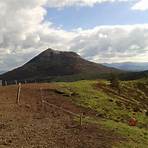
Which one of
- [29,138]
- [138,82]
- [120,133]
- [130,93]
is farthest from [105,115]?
[138,82]

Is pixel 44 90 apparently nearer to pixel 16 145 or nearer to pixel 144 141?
pixel 144 141

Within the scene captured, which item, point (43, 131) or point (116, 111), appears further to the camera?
point (116, 111)

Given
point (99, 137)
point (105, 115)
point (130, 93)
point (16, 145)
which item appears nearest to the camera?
point (16, 145)

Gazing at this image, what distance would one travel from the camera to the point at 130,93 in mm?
66750

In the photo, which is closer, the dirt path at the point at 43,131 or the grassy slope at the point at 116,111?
the dirt path at the point at 43,131

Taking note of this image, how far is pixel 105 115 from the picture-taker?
39406 mm

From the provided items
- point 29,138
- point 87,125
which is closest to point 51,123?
point 87,125

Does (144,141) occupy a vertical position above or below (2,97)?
below

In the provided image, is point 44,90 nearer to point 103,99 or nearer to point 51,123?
point 103,99

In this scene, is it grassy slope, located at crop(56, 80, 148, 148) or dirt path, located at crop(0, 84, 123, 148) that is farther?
grassy slope, located at crop(56, 80, 148, 148)

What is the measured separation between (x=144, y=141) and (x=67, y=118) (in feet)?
24.8

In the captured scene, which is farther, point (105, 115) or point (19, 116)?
point (105, 115)

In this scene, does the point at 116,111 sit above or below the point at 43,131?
below

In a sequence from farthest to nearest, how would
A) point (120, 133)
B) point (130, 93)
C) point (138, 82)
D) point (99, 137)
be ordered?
point (138, 82)
point (130, 93)
point (120, 133)
point (99, 137)
